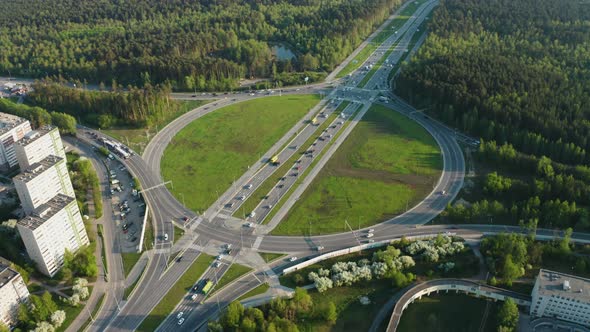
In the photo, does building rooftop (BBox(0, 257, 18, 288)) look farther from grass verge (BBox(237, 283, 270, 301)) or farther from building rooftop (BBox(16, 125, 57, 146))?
grass verge (BBox(237, 283, 270, 301))

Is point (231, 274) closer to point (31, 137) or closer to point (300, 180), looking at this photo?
point (300, 180)

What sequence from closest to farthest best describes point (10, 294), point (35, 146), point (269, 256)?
point (10, 294), point (269, 256), point (35, 146)

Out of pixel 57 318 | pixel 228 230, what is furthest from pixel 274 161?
pixel 57 318

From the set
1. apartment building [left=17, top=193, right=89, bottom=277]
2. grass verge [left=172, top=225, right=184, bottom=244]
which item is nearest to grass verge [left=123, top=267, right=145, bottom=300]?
grass verge [left=172, top=225, right=184, bottom=244]

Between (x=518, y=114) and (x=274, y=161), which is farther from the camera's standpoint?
(x=518, y=114)

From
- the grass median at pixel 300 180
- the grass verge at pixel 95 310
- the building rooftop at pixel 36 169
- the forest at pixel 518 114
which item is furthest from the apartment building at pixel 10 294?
the forest at pixel 518 114

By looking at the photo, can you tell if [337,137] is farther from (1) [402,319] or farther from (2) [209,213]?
(1) [402,319]

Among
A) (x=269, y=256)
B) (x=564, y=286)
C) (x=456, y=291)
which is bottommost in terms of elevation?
(x=456, y=291)

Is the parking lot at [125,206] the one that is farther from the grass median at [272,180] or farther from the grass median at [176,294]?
the grass median at [272,180]

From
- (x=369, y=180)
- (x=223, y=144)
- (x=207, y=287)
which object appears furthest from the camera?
(x=223, y=144)
